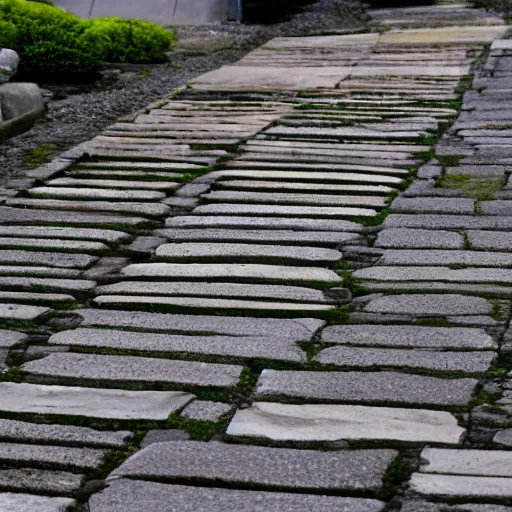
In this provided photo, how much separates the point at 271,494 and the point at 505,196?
2.97 metres

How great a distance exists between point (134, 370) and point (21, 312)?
0.72 metres

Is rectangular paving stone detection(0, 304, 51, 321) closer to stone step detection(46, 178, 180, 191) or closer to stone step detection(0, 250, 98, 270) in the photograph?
stone step detection(0, 250, 98, 270)

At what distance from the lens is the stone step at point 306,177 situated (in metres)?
5.37

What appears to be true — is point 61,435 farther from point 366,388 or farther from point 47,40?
point 47,40

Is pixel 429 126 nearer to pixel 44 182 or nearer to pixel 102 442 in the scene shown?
pixel 44 182

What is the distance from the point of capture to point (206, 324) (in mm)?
3521

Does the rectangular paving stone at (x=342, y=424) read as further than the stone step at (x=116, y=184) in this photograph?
No

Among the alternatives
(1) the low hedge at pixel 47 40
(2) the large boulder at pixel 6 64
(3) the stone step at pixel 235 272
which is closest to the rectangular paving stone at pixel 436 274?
(3) the stone step at pixel 235 272

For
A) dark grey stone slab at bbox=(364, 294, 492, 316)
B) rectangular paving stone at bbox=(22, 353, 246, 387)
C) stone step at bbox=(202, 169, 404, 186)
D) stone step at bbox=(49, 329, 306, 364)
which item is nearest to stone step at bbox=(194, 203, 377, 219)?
stone step at bbox=(202, 169, 404, 186)

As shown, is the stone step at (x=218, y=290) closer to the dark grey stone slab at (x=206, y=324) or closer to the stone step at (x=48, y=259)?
the dark grey stone slab at (x=206, y=324)

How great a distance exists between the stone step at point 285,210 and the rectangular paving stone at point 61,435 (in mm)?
2233

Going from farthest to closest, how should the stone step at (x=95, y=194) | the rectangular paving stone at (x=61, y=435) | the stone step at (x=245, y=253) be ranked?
the stone step at (x=95, y=194)
the stone step at (x=245, y=253)
the rectangular paving stone at (x=61, y=435)

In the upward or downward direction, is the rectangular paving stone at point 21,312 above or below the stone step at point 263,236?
below

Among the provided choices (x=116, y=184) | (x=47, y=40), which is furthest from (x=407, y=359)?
(x=47, y=40)
